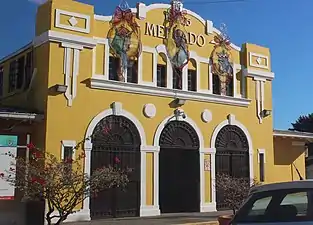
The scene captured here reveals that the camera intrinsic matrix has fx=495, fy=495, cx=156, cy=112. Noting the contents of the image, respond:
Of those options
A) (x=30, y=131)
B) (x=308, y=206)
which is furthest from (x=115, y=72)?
(x=308, y=206)

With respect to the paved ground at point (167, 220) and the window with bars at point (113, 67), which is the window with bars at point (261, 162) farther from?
the window with bars at point (113, 67)

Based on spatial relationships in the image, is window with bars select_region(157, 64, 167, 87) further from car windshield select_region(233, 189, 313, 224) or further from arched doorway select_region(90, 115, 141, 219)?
car windshield select_region(233, 189, 313, 224)

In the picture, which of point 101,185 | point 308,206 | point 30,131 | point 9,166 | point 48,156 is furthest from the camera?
point 30,131

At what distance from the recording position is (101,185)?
13.1 m

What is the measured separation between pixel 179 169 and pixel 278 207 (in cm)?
1389

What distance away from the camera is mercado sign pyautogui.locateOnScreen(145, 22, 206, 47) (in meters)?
19.2

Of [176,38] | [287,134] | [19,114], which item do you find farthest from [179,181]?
[19,114]

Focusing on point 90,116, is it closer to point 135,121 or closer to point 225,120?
point 135,121

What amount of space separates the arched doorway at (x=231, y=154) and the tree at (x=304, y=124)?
32.8 meters

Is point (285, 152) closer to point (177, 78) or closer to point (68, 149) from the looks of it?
point (177, 78)

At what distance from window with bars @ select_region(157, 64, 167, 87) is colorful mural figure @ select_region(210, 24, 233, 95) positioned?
8.24ft

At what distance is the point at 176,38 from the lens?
20.0 m

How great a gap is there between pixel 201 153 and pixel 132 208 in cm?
386

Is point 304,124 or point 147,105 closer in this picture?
point 147,105
